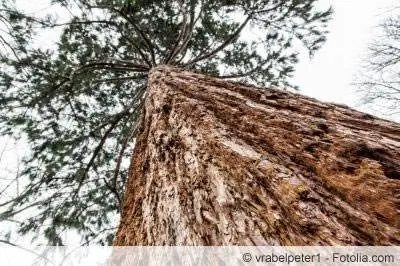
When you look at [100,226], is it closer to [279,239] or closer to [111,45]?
[111,45]

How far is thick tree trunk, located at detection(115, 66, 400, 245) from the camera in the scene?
769 mm

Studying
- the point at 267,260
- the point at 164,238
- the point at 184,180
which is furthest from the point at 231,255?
the point at 184,180

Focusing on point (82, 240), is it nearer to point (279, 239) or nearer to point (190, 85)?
point (190, 85)

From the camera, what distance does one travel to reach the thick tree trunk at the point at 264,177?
2.52ft

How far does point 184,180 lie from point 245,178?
253 mm

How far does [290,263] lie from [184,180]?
0.54 m

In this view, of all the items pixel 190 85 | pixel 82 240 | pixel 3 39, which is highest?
pixel 3 39

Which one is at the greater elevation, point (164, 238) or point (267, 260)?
point (267, 260)

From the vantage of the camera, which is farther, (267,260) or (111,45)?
(111,45)

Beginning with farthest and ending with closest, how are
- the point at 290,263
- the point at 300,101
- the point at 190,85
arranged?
the point at 190,85 → the point at 300,101 → the point at 290,263

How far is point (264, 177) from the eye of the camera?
942mm

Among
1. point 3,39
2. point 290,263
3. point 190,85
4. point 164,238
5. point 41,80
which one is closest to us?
point 290,263

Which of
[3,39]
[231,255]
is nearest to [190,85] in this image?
[231,255]

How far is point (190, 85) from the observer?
1990 mm
